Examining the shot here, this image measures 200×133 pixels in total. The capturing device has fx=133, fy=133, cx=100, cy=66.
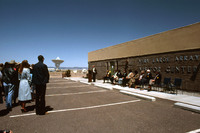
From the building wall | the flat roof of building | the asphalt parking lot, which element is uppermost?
the flat roof of building

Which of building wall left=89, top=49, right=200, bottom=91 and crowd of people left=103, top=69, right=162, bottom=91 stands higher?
building wall left=89, top=49, right=200, bottom=91

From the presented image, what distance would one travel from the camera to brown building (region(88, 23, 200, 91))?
322 inches

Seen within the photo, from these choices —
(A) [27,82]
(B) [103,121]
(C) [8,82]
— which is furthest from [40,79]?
(B) [103,121]

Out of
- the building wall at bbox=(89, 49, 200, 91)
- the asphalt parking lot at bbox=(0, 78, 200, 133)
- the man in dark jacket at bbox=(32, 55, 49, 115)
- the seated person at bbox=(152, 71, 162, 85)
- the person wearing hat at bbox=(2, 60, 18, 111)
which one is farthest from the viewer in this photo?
the seated person at bbox=(152, 71, 162, 85)

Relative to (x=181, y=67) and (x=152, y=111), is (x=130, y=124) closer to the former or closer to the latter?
(x=152, y=111)

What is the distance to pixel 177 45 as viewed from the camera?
9.23m

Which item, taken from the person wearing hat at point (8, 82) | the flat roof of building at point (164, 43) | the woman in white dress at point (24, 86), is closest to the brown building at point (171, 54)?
the flat roof of building at point (164, 43)

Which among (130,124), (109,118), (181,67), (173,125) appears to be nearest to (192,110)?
(173,125)

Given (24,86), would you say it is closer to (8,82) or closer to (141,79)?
(8,82)

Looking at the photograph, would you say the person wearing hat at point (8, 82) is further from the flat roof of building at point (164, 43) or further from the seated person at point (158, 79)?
the flat roof of building at point (164, 43)

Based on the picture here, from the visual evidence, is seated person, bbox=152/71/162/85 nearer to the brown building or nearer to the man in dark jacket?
the brown building

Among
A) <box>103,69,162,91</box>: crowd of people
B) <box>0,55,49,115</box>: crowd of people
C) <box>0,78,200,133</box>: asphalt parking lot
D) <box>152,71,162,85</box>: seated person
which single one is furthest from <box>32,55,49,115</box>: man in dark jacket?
<box>152,71,162,85</box>: seated person

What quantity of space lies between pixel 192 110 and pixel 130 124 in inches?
107

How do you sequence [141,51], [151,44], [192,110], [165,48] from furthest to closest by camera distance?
[141,51] < [151,44] < [165,48] < [192,110]
